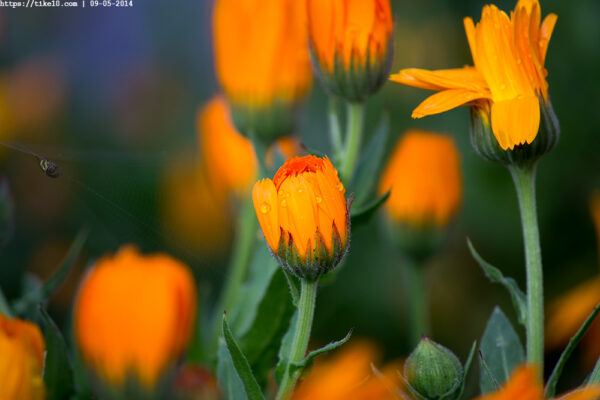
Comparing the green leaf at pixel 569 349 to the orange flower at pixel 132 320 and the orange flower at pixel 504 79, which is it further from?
the orange flower at pixel 132 320

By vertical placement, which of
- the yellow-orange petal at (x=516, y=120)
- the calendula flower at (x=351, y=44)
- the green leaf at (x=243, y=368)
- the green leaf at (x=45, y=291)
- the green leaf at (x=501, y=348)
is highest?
the calendula flower at (x=351, y=44)

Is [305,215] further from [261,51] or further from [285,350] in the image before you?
[261,51]

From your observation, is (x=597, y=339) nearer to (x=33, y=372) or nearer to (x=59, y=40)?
(x=33, y=372)

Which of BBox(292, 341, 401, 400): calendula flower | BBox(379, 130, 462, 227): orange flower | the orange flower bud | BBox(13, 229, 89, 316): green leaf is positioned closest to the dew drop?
the orange flower bud

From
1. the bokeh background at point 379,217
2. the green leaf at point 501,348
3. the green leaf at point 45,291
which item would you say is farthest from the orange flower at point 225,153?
the green leaf at point 501,348

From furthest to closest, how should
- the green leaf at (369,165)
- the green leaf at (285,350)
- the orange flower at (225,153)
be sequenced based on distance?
the orange flower at (225,153) < the green leaf at (369,165) < the green leaf at (285,350)

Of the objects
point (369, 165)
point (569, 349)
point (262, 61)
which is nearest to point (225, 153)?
point (262, 61)
